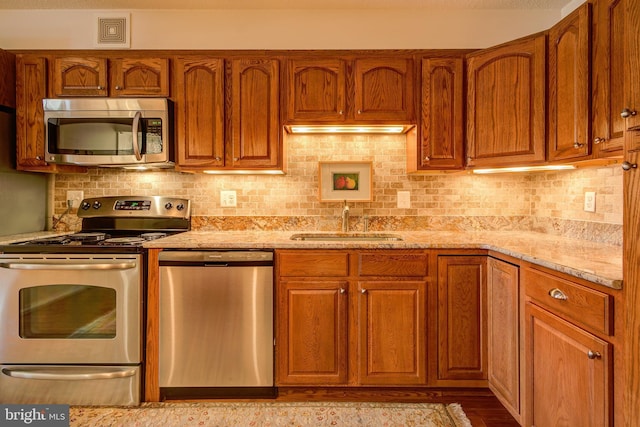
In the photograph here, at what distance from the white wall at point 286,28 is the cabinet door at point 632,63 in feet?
5.20

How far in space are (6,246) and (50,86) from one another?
1.07 meters

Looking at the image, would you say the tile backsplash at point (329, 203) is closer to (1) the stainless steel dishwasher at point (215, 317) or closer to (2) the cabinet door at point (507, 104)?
(2) the cabinet door at point (507, 104)

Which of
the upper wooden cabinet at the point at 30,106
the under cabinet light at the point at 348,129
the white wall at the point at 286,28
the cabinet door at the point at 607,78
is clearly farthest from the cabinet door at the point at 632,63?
the upper wooden cabinet at the point at 30,106

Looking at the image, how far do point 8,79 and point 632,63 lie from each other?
3.23 m

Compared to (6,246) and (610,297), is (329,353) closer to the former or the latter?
(610,297)

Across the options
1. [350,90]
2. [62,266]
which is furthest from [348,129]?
[62,266]

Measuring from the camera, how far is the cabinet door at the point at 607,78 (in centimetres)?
156

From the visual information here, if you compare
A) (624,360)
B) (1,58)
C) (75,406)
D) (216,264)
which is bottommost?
(75,406)

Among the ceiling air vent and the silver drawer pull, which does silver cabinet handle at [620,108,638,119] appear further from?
the ceiling air vent

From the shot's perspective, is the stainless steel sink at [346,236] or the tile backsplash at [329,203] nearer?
the stainless steel sink at [346,236]

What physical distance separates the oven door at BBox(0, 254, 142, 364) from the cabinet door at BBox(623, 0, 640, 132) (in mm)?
2250

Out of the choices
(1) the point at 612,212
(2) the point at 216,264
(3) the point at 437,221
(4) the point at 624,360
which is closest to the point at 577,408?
(4) the point at 624,360

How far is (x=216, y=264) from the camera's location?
2.13 m

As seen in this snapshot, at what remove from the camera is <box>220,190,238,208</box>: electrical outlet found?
2.76m
